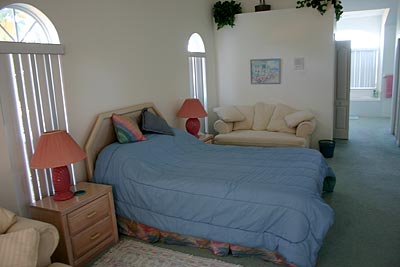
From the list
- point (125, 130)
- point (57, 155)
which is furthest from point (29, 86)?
point (125, 130)

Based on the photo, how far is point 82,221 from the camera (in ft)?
8.50

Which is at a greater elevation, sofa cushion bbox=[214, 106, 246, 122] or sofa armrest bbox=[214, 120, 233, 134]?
sofa cushion bbox=[214, 106, 246, 122]

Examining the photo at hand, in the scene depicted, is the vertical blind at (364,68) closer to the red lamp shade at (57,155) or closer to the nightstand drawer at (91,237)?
the nightstand drawer at (91,237)

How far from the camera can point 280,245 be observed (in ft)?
7.89

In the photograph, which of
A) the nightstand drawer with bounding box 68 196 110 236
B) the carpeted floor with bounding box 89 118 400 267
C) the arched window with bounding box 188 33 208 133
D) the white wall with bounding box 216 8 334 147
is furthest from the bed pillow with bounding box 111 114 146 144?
the white wall with bounding box 216 8 334 147

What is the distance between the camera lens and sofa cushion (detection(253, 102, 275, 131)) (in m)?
5.44

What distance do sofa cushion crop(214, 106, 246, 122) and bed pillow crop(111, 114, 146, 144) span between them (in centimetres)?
216

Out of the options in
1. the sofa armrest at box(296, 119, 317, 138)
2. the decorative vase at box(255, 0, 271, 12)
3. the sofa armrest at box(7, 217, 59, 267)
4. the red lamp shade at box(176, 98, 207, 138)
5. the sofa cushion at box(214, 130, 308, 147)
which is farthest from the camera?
the decorative vase at box(255, 0, 271, 12)

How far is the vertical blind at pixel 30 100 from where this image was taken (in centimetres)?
250

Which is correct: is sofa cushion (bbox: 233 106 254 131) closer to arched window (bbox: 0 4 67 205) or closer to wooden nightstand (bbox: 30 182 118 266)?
wooden nightstand (bbox: 30 182 118 266)

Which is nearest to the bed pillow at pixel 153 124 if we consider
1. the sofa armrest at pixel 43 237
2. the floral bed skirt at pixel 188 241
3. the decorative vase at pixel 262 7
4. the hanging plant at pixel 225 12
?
the floral bed skirt at pixel 188 241

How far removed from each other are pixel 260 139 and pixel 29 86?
325 centimetres

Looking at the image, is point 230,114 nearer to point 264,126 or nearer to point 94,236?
point 264,126

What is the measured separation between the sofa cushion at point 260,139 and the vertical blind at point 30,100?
2.68 meters
